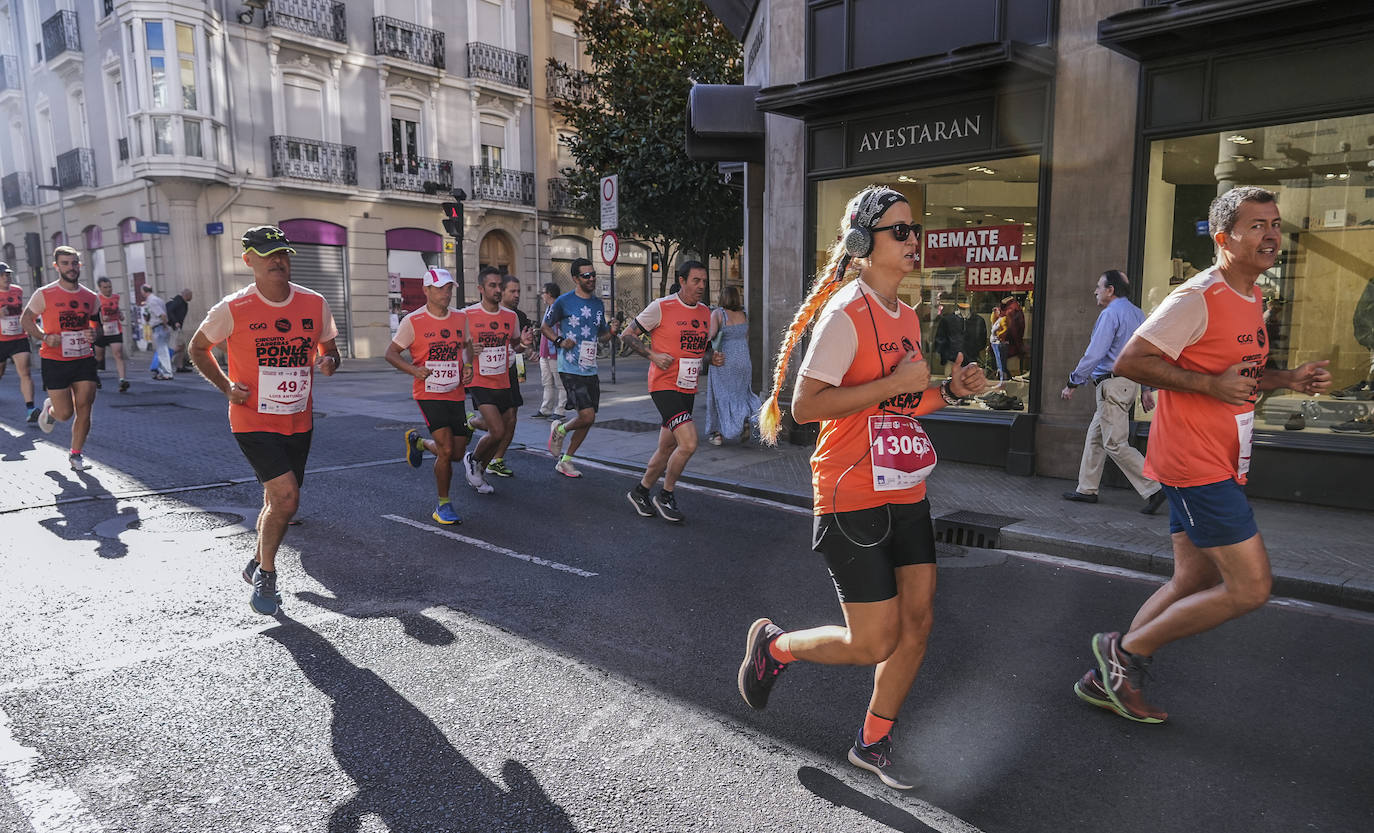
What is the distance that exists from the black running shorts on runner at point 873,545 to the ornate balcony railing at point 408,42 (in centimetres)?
2657

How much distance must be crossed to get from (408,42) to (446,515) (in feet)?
77.3

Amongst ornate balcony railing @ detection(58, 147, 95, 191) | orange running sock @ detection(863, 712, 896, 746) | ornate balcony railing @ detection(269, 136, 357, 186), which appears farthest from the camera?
ornate balcony railing @ detection(58, 147, 95, 191)

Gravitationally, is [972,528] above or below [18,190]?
below

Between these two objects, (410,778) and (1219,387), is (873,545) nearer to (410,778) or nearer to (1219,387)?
(1219,387)

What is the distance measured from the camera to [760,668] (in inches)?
128

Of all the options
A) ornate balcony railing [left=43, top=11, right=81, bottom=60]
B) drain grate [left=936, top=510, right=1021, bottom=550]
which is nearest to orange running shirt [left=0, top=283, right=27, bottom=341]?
drain grate [left=936, top=510, right=1021, bottom=550]

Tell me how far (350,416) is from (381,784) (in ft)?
34.8

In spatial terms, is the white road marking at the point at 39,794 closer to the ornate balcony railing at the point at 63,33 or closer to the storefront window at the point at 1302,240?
the storefront window at the point at 1302,240

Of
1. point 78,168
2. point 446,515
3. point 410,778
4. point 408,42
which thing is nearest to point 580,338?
point 446,515

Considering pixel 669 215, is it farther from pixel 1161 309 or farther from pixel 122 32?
pixel 122 32

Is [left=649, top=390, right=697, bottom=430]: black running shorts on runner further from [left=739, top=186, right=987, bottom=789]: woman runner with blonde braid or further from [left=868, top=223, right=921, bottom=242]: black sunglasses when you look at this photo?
[left=868, top=223, right=921, bottom=242]: black sunglasses

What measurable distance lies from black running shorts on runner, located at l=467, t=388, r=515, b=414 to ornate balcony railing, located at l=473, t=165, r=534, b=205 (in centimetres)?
2166

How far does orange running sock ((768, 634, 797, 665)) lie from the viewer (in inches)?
125

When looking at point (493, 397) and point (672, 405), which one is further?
point (493, 397)
